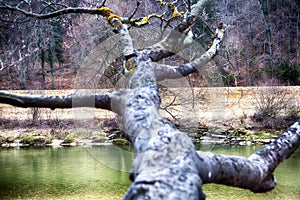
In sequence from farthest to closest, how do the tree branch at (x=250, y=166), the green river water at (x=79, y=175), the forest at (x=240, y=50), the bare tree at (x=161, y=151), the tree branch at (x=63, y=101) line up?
the forest at (x=240, y=50), the green river water at (x=79, y=175), the tree branch at (x=63, y=101), the tree branch at (x=250, y=166), the bare tree at (x=161, y=151)

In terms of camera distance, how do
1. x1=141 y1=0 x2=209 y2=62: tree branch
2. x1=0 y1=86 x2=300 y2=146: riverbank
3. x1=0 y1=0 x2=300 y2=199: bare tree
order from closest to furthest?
1. x1=0 y1=0 x2=300 y2=199: bare tree
2. x1=141 y1=0 x2=209 y2=62: tree branch
3. x1=0 y1=86 x2=300 y2=146: riverbank

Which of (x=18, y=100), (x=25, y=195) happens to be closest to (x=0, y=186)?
(x=25, y=195)

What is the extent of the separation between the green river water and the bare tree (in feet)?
15.1

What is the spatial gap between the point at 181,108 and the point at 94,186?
15.7ft

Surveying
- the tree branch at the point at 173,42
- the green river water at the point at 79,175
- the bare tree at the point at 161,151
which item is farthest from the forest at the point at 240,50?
the bare tree at the point at 161,151

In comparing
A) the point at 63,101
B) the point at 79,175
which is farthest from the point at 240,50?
the point at 63,101

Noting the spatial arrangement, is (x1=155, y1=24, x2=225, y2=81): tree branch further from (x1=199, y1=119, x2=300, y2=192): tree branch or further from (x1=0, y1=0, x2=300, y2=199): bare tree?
(x1=199, y1=119, x2=300, y2=192): tree branch

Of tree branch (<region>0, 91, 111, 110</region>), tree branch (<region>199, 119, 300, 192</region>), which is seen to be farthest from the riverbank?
tree branch (<region>199, 119, 300, 192</region>)

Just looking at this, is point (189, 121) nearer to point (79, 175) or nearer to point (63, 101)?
point (79, 175)

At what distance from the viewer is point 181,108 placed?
10.8 metres

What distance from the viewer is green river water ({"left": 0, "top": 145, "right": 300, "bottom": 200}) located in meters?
5.98

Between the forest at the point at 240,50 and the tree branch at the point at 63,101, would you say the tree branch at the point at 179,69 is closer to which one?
the tree branch at the point at 63,101

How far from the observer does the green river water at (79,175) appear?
5.98m

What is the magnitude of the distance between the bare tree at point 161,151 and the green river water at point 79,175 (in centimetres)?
461
